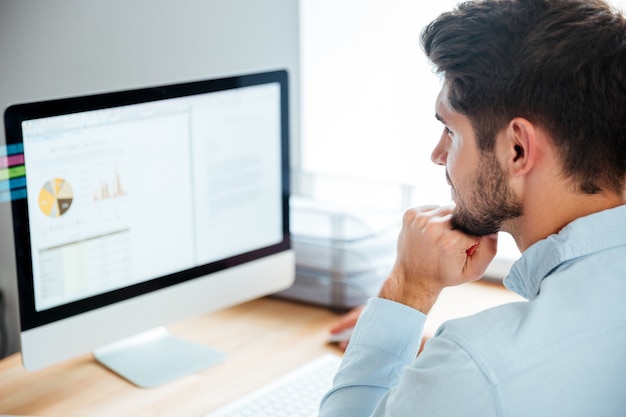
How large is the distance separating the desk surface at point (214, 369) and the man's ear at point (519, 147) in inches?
26.5

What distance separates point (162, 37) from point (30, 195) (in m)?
0.71

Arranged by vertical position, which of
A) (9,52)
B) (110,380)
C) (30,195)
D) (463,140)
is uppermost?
(9,52)

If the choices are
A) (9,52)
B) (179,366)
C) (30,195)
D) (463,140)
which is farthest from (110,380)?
(463,140)

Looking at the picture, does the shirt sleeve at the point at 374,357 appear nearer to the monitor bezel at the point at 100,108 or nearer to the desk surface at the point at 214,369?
the desk surface at the point at 214,369

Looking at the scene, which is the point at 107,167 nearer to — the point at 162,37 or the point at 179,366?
the point at 179,366

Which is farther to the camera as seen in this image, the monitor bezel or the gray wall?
the gray wall

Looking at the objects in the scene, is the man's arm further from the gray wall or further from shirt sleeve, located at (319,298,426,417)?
the gray wall

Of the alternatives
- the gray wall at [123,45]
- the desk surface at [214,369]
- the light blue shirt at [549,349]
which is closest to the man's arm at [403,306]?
the light blue shirt at [549,349]

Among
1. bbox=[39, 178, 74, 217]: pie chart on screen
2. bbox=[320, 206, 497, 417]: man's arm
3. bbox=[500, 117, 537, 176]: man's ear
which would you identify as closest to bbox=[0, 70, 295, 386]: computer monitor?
bbox=[39, 178, 74, 217]: pie chart on screen

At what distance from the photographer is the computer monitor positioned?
54.0 inches

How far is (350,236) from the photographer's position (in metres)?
1.85

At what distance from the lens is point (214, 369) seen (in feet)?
5.21

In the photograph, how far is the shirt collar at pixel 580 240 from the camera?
1.03m

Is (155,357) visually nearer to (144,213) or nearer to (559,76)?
(144,213)
